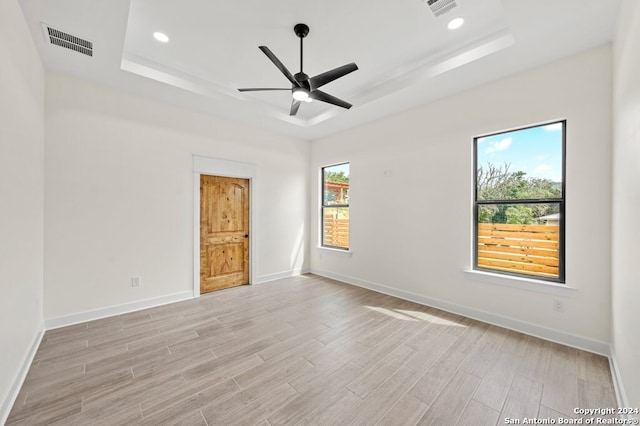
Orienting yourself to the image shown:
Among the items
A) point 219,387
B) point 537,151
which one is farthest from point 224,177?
point 537,151

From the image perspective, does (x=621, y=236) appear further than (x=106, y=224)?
No

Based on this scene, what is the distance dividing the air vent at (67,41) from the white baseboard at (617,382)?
17.2 ft

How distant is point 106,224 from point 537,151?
17.3 ft

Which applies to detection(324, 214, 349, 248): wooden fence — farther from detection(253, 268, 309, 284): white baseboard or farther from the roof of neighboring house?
the roof of neighboring house

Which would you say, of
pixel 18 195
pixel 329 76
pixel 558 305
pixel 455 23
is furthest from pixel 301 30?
pixel 558 305

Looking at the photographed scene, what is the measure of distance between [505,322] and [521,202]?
1.40m

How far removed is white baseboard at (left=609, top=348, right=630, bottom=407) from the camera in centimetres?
175

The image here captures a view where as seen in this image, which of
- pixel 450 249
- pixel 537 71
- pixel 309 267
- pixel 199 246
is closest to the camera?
pixel 537 71

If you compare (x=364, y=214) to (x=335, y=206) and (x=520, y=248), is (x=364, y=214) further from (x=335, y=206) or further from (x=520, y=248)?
(x=520, y=248)

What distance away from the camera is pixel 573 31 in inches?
90.1

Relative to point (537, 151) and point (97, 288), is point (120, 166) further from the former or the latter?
point (537, 151)

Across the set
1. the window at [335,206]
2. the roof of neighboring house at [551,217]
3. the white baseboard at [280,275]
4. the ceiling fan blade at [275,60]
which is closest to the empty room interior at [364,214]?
the roof of neighboring house at [551,217]

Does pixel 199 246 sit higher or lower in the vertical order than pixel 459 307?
higher

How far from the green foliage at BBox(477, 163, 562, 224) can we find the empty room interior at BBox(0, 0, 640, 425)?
23 mm
